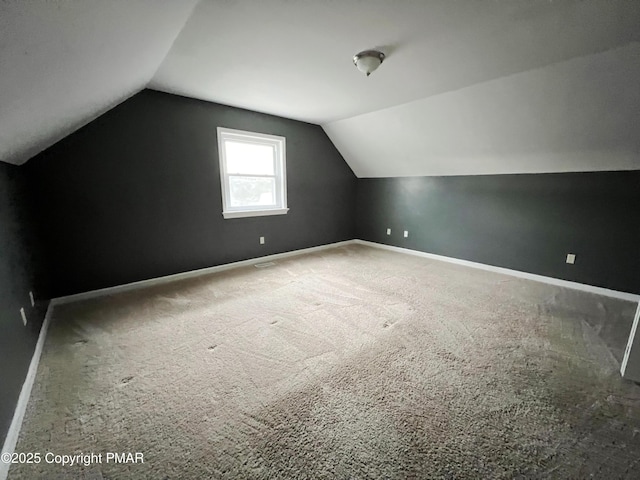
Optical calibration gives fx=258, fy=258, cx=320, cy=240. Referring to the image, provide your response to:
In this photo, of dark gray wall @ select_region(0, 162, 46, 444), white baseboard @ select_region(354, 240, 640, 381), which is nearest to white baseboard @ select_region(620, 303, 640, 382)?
white baseboard @ select_region(354, 240, 640, 381)

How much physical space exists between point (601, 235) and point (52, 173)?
19.6 feet

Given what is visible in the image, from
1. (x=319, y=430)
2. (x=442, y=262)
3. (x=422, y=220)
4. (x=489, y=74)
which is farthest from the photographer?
(x=422, y=220)

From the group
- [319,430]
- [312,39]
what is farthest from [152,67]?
[319,430]

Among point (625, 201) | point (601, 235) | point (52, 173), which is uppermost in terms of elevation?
point (52, 173)

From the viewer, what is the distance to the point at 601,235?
9.91ft

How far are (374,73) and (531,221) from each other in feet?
9.46

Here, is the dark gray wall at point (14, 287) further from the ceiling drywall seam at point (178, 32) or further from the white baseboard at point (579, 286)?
the white baseboard at point (579, 286)

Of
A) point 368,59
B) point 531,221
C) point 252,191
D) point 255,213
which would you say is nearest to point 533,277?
point 531,221

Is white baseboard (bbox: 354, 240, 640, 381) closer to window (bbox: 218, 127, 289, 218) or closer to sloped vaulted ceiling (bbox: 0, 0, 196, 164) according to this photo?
window (bbox: 218, 127, 289, 218)

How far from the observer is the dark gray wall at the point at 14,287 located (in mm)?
1321

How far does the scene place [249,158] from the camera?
13.0ft

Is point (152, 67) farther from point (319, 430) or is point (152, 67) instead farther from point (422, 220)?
point (422, 220)

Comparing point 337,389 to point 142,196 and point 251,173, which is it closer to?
point 142,196

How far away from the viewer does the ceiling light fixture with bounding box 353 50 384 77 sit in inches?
80.7
